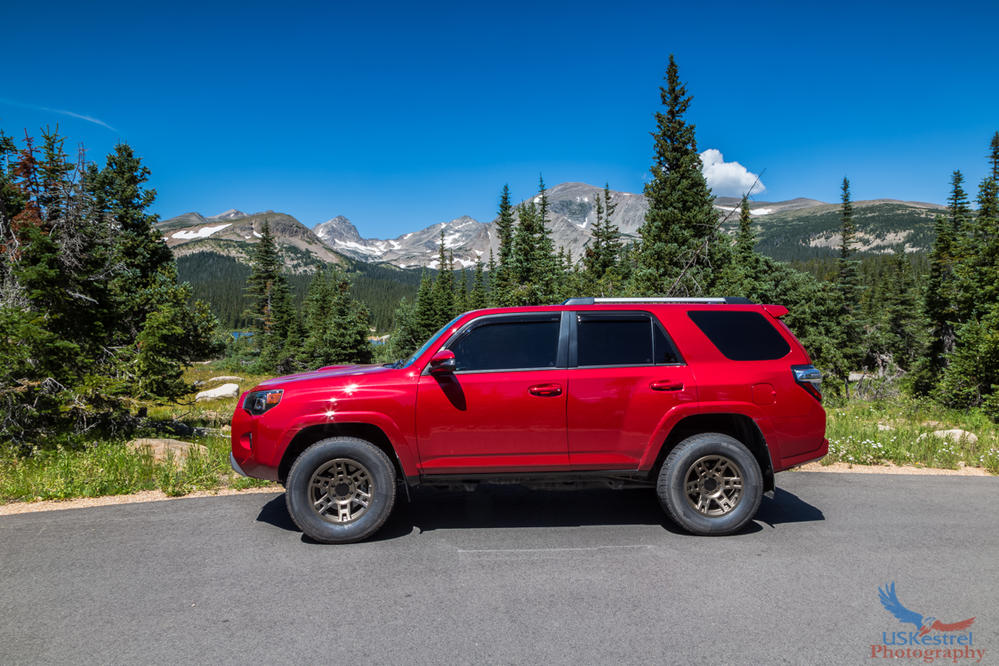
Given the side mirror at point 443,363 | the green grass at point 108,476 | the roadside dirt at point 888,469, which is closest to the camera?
the side mirror at point 443,363

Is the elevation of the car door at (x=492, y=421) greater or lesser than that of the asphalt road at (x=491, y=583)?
greater

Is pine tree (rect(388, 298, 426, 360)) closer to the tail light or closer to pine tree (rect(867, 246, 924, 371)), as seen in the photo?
pine tree (rect(867, 246, 924, 371))

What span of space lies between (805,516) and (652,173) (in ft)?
102

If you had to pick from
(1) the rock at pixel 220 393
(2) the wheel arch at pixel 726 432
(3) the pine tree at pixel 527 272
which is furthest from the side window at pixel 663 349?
(1) the rock at pixel 220 393

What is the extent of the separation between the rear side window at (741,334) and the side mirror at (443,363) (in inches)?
94.2

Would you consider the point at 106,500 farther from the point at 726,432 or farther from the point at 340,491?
the point at 726,432

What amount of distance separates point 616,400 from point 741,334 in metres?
1.46

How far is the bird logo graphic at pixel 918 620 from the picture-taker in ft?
11.0

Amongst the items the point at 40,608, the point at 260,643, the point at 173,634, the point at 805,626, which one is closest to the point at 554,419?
the point at 805,626

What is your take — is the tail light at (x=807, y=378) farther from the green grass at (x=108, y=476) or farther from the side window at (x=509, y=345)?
the green grass at (x=108, y=476)

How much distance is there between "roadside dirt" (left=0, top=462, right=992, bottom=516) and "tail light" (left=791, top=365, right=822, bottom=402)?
9.32ft

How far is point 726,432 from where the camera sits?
534 cm

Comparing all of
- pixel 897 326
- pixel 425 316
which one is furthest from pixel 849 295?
pixel 425 316

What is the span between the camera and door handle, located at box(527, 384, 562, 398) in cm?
491
